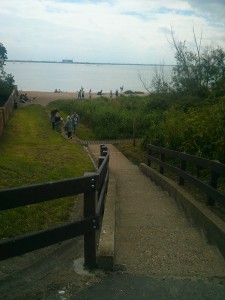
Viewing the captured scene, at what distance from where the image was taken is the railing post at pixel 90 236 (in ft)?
13.5

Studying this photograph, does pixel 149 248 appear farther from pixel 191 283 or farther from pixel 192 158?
pixel 192 158

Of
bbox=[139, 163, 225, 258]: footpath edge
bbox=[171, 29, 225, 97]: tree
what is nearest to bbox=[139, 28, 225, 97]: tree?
bbox=[171, 29, 225, 97]: tree

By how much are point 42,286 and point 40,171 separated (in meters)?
7.13

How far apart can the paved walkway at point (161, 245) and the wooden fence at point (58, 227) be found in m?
0.52

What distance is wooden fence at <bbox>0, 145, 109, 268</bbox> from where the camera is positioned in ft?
11.7

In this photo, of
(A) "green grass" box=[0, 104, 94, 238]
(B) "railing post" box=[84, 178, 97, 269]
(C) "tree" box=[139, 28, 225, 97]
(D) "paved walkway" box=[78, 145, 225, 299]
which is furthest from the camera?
(C) "tree" box=[139, 28, 225, 97]

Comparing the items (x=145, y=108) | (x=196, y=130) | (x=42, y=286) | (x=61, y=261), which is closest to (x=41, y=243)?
(x=42, y=286)

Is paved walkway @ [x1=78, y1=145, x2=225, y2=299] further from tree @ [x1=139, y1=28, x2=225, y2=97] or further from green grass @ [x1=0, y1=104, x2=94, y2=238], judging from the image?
tree @ [x1=139, y1=28, x2=225, y2=97]

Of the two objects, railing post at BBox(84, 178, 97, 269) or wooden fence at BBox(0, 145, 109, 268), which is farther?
railing post at BBox(84, 178, 97, 269)

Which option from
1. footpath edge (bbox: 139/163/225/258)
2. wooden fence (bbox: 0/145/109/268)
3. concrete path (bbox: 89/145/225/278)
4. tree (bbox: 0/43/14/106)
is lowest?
concrete path (bbox: 89/145/225/278)

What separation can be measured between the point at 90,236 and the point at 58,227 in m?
0.43

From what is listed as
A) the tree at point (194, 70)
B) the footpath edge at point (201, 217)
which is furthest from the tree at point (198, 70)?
the footpath edge at point (201, 217)

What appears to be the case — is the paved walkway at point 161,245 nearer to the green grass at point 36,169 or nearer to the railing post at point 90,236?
the railing post at point 90,236

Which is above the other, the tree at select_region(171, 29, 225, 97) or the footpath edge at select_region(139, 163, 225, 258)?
the tree at select_region(171, 29, 225, 97)
